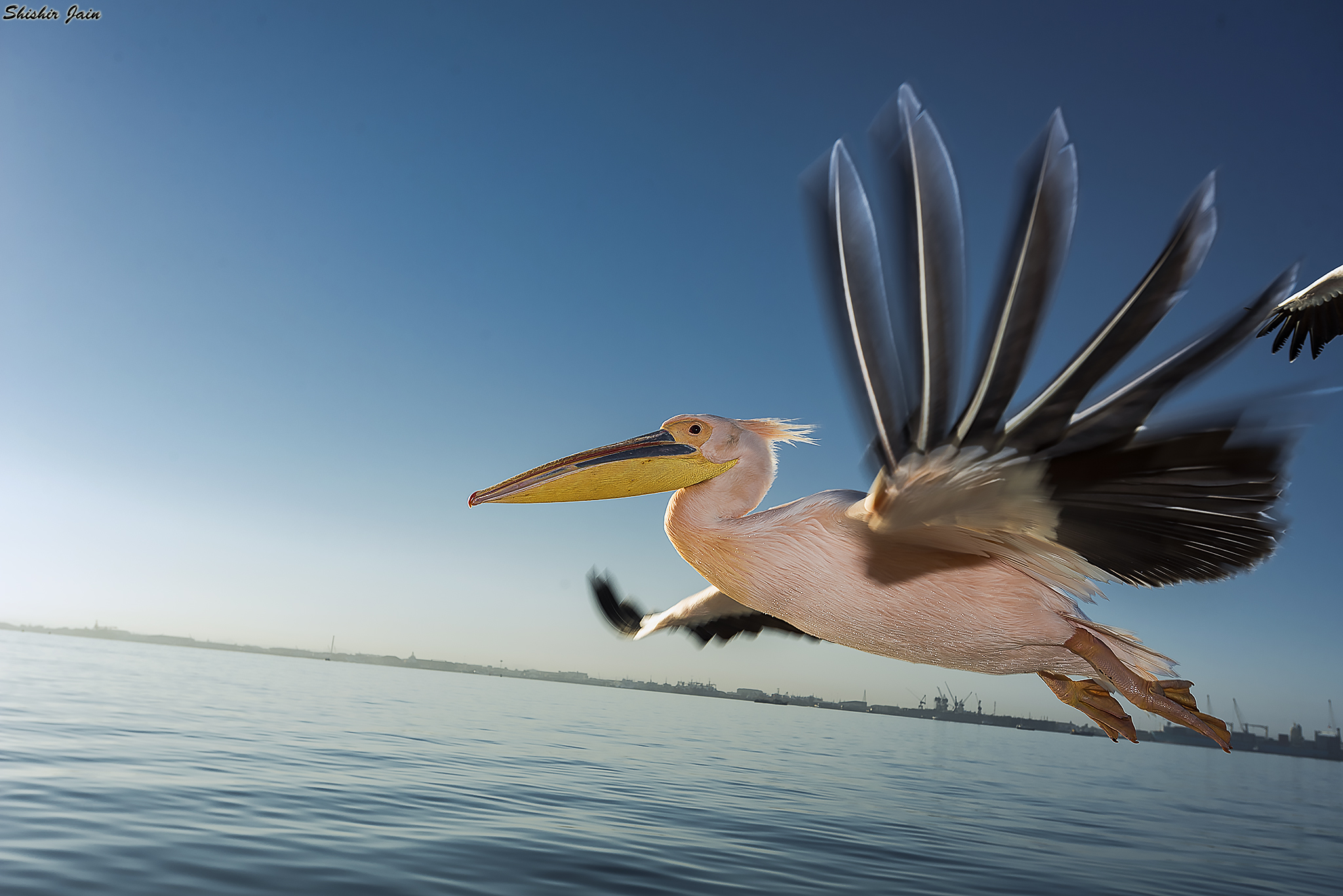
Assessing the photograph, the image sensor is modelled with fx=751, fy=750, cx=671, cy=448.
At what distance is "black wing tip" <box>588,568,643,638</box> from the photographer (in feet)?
17.4

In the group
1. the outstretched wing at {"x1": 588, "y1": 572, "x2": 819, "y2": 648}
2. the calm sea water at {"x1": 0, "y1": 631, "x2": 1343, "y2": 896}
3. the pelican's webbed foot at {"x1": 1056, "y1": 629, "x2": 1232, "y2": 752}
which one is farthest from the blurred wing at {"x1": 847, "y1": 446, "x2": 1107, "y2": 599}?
the calm sea water at {"x1": 0, "y1": 631, "x2": 1343, "y2": 896}

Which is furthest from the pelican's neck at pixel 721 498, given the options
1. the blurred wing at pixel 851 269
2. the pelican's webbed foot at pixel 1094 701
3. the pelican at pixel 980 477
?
the pelican's webbed foot at pixel 1094 701

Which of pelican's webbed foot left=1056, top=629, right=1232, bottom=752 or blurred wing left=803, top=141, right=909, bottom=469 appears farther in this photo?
pelican's webbed foot left=1056, top=629, right=1232, bottom=752

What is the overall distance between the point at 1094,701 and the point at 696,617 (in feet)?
7.61

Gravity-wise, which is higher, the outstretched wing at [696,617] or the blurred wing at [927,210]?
the blurred wing at [927,210]

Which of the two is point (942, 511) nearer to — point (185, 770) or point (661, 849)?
point (661, 849)

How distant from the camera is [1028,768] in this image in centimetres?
3428

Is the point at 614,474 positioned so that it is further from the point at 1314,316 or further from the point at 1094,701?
the point at 1314,316

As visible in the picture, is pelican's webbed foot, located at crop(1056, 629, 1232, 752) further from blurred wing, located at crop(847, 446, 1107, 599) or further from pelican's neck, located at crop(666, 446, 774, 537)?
pelican's neck, located at crop(666, 446, 774, 537)

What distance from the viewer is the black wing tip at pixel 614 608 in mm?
5312

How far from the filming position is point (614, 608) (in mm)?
5426

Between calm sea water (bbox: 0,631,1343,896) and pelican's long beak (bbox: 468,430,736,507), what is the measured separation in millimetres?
5614

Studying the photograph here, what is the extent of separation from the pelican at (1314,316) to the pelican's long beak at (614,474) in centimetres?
446

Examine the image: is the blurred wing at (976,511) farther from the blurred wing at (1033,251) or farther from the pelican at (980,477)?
the blurred wing at (1033,251)
